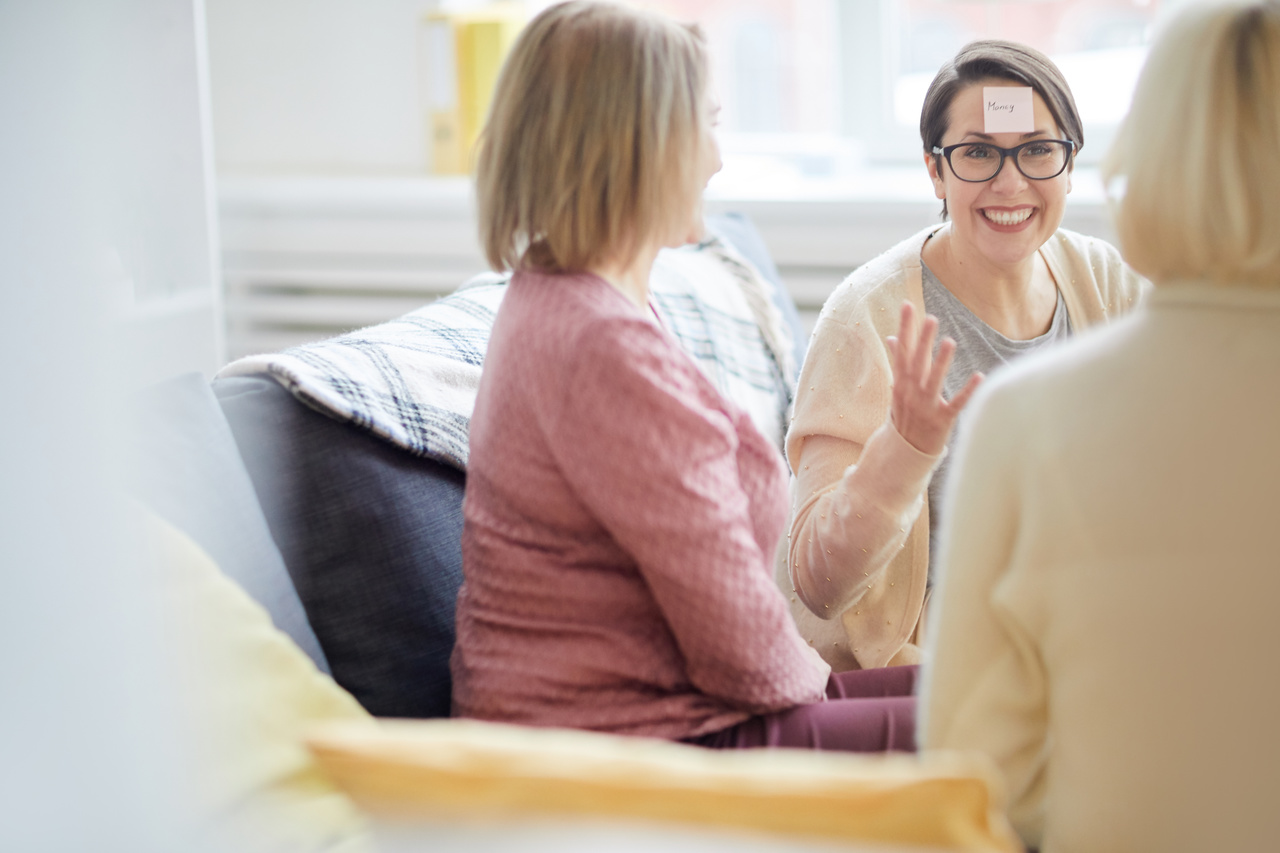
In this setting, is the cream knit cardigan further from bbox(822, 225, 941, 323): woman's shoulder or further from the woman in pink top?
the woman in pink top

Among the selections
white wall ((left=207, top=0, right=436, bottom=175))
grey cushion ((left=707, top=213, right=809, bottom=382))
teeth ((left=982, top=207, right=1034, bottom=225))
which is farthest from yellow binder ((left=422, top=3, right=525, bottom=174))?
teeth ((left=982, top=207, right=1034, bottom=225))

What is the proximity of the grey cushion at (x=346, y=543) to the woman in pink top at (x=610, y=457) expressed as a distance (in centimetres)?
9

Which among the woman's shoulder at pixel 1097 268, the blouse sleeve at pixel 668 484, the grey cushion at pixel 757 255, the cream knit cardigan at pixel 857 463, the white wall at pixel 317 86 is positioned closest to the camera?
the blouse sleeve at pixel 668 484

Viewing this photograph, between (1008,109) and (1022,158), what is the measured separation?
0.07 m

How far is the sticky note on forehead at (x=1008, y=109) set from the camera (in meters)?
1.38

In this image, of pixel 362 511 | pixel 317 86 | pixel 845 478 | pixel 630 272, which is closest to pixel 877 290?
pixel 845 478

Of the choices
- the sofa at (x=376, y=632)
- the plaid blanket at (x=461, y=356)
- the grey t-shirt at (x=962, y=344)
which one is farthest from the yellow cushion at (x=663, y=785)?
the grey t-shirt at (x=962, y=344)

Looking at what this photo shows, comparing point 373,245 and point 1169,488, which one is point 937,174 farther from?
point 373,245

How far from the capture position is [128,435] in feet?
3.15

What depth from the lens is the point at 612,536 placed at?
102 cm

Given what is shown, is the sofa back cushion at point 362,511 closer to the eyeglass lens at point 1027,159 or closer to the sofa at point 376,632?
the sofa at point 376,632

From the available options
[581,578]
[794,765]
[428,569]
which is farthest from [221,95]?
[794,765]

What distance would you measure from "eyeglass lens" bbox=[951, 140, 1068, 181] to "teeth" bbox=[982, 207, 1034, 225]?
0.04 metres

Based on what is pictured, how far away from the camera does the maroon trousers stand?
3.55 feet
